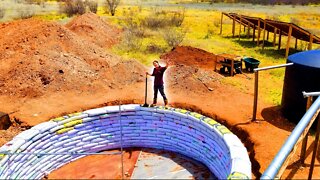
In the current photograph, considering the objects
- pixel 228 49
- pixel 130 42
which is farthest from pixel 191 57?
pixel 130 42

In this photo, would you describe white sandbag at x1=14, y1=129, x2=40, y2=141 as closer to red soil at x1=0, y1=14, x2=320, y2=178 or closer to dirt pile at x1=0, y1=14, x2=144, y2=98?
red soil at x1=0, y1=14, x2=320, y2=178

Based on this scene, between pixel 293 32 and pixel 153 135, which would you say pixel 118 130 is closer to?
pixel 153 135

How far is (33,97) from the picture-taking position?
36.4 ft

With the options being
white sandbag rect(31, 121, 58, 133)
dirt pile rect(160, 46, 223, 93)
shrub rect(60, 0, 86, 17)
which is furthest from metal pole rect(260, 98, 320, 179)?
shrub rect(60, 0, 86, 17)

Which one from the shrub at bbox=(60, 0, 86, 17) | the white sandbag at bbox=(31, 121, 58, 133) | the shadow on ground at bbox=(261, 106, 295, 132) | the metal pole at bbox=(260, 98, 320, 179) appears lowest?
the shadow on ground at bbox=(261, 106, 295, 132)

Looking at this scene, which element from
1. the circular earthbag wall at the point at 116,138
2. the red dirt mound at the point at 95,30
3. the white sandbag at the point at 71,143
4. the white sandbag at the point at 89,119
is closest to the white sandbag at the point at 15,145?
the circular earthbag wall at the point at 116,138

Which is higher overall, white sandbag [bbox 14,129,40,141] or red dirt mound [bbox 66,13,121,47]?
red dirt mound [bbox 66,13,121,47]

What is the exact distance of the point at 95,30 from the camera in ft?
66.8

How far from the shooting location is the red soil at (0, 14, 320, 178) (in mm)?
8703

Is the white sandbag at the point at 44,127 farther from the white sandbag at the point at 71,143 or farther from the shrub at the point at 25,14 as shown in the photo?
the shrub at the point at 25,14

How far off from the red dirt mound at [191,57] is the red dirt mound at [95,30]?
486 centimetres

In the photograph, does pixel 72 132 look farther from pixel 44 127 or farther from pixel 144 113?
pixel 144 113

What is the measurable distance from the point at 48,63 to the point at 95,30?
834 cm

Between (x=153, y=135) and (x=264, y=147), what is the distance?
8.88ft
